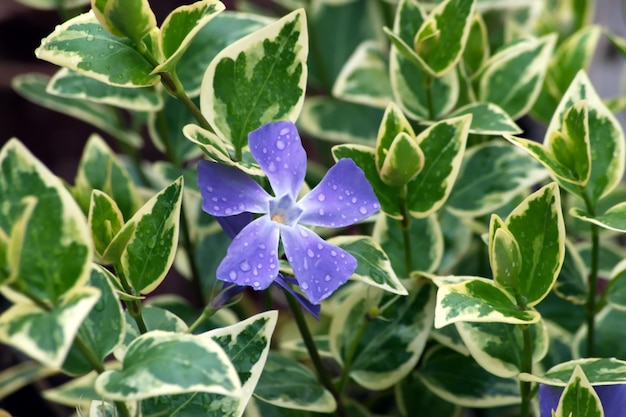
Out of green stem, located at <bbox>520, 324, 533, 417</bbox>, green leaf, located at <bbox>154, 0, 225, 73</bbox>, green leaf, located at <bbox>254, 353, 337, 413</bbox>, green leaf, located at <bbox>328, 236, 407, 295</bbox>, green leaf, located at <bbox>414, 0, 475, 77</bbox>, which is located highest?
green leaf, located at <bbox>154, 0, 225, 73</bbox>

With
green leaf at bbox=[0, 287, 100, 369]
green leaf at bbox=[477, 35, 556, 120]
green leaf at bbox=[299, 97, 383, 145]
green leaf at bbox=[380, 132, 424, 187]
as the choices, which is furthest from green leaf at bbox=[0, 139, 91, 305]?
green leaf at bbox=[299, 97, 383, 145]

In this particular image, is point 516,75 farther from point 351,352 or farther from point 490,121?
point 351,352

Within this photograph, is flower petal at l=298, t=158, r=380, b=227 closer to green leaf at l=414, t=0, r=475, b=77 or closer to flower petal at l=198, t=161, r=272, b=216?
flower petal at l=198, t=161, r=272, b=216

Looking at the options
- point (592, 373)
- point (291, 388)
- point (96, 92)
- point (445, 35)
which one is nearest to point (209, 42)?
point (96, 92)

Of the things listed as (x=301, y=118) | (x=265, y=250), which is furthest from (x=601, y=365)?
(x=301, y=118)

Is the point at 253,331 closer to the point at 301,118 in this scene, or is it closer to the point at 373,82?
the point at 373,82

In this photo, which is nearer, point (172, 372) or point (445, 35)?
point (172, 372)
